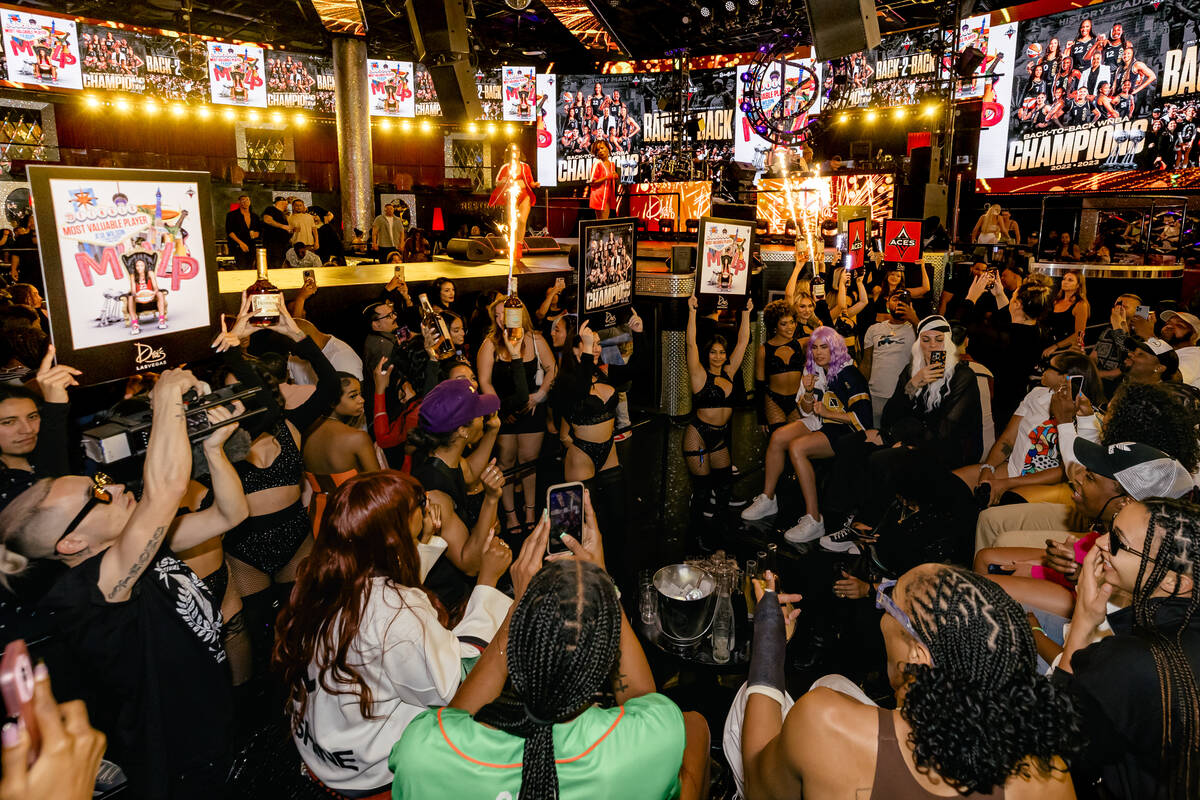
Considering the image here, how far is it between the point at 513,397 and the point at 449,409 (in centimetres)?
168

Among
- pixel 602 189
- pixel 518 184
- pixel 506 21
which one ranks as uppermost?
pixel 506 21

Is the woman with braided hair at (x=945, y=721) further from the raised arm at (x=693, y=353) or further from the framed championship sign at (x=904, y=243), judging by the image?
the framed championship sign at (x=904, y=243)

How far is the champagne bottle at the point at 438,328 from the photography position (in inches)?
212

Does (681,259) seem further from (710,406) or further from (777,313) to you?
(710,406)

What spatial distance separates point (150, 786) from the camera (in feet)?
7.27

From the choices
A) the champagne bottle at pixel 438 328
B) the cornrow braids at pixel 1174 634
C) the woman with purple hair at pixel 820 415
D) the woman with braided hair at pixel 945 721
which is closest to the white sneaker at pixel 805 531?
the woman with purple hair at pixel 820 415

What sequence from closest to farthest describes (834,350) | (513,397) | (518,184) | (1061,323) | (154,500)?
(154,500) < (513,397) < (834,350) < (1061,323) < (518,184)

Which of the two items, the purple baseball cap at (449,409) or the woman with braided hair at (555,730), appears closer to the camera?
the woman with braided hair at (555,730)

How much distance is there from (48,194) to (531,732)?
224cm

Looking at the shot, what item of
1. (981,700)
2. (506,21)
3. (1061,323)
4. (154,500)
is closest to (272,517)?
(154,500)

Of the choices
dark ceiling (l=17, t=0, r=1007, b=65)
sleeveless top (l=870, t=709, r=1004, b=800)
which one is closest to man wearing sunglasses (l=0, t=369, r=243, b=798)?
sleeveless top (l=870, t=709, r=1004, b=800)

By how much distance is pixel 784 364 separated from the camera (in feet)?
19.8

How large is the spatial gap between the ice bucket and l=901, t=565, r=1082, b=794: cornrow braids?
1.17 meters

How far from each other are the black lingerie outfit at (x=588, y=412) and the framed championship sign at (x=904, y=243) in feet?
17.9
